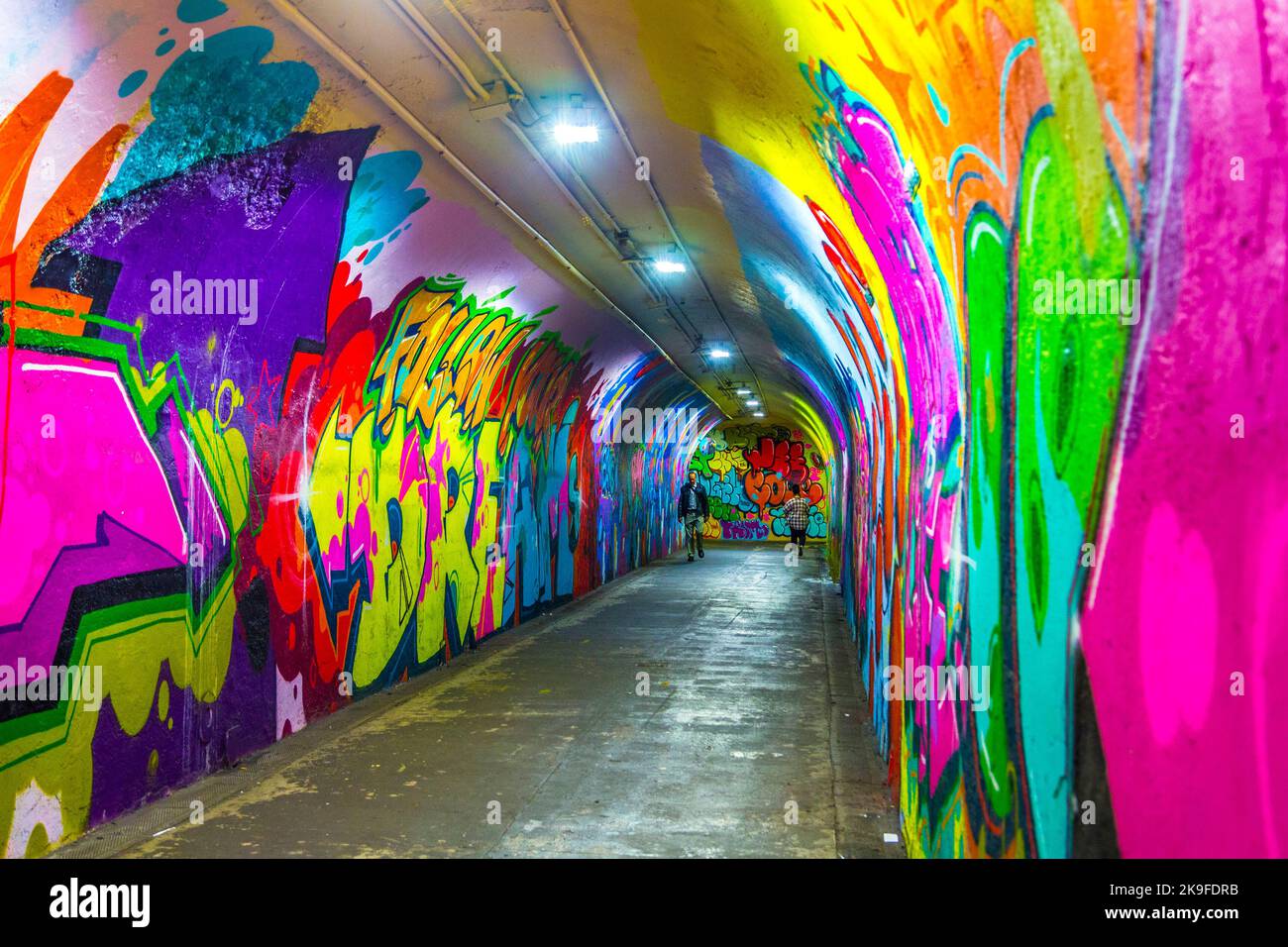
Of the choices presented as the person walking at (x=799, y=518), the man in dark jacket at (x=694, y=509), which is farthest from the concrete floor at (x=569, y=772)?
the person walking at (x=799, y=518)

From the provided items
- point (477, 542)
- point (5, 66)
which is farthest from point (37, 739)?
point (477, 542)

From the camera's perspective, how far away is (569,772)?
6.81 meters

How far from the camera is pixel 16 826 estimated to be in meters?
4.90

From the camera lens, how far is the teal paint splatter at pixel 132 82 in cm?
484

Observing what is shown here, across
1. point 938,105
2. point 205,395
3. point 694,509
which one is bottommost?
point 694,509

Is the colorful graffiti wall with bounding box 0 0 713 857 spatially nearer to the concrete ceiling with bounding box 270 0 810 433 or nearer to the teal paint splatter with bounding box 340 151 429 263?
the teal paint splatter with bounding box 340 151 429 263

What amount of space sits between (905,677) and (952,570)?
1884mm

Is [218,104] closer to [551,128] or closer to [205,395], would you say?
[205,395]

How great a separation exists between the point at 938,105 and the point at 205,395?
531 centimetres

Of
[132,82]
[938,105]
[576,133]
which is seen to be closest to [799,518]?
[576,133]

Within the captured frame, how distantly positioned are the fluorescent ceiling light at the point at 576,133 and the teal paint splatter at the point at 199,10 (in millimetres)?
2495

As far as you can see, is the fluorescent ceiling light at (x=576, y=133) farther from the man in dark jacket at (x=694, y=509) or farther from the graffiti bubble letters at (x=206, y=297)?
the man in dark jacket at (x=694, y=509)

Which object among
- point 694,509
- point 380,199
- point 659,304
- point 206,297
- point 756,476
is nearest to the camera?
point 206,297

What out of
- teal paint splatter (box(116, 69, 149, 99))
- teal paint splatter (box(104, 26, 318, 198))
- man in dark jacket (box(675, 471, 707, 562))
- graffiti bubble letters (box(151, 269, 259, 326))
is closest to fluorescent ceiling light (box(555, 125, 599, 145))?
teal paint splatter (box(104, 26, 318, 198))
